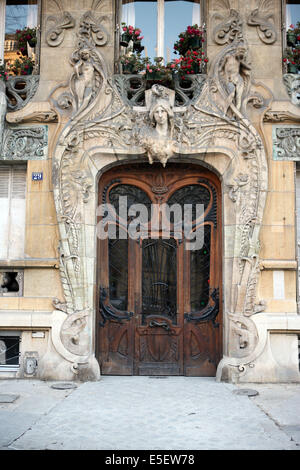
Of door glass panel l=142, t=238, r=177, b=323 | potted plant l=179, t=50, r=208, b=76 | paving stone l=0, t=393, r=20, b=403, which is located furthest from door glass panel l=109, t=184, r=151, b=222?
paving stone l=0, t=393, r=20, b=403

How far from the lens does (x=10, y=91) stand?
9102 mm

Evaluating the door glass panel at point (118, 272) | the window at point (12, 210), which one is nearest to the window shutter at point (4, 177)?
the window at point (12, 210)

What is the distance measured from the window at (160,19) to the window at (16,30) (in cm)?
176

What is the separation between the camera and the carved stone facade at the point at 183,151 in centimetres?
842

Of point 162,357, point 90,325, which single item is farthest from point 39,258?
point 162,357

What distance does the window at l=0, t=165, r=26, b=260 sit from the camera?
903cm

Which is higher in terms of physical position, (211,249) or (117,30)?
(117,30)

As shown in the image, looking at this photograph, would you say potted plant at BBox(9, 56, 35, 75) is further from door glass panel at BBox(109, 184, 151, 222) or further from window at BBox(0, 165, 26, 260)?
door glass panel at BBox(109, 184, 151, 222)

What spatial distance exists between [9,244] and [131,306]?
2486mm

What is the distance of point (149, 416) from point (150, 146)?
4.49 m

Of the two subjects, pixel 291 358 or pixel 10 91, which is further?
pixel 10 91

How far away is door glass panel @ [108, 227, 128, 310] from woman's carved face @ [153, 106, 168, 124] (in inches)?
87.0

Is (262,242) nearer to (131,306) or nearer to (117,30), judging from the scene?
(131,306)

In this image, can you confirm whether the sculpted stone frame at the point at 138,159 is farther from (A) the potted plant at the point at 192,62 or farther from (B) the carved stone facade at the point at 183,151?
(A) the potted plant at the point at 192,62
